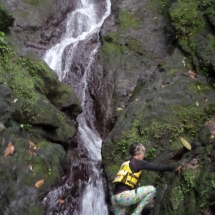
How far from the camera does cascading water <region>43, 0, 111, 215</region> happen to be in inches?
285

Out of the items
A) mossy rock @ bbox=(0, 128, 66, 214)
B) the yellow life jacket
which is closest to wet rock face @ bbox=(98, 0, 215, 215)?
the yellow life jacket

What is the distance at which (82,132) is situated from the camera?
32.9ft

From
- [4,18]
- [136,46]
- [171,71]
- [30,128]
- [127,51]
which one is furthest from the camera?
[136,46]

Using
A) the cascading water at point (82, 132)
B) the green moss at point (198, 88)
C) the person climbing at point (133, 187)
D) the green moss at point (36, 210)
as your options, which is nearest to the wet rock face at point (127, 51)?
the cascading water at point (82, 132)

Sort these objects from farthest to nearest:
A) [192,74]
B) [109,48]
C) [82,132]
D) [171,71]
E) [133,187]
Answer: [109,48]
[82,132]
[171,71]
[192,74]
[133,187]

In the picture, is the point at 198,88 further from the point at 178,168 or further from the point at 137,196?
the point at 137,196

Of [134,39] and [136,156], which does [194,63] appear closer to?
[134,39]

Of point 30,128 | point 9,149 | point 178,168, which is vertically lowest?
point 30,128

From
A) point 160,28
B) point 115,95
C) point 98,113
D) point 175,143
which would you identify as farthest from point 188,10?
point 175,143

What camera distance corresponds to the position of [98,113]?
1062cm

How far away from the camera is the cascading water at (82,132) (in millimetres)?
7238

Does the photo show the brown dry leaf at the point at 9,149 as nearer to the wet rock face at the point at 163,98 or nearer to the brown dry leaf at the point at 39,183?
the brown dry leaf at the point at 39,183

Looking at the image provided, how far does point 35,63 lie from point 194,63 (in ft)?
16.2

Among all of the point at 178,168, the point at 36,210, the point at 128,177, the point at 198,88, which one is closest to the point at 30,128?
the point at 36,210
